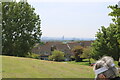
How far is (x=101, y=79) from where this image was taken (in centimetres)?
167

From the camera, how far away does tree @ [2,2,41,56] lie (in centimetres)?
3005

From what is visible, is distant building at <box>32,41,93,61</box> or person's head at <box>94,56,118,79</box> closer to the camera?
person's head at <box>94,56,118,79</box>

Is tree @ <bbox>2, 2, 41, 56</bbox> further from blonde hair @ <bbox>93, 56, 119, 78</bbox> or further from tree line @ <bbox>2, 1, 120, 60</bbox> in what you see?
blonde hair @ <bbox>93, 56, 119, 78</bbox>

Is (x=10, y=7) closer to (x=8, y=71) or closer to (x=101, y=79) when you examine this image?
(x=8, y=71)

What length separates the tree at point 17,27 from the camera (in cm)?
3005

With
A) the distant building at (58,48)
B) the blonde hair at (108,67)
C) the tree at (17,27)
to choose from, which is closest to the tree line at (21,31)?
the tree at (17,27)

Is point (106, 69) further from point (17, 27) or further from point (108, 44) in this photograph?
point (17, 27)

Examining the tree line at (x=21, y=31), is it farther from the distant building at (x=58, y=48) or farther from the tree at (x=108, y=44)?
the distant building at (x=58, y=48)

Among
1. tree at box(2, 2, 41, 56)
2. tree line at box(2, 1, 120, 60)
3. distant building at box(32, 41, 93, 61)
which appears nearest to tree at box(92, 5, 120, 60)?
tree line at box(2, 1, 120, 60)

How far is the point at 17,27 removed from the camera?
30.5 meters

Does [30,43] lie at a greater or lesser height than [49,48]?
greater

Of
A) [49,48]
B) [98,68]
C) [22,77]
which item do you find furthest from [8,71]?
[49,48]

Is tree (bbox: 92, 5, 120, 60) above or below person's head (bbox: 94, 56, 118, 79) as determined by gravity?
below

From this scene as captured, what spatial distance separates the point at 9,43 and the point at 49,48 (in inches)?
1578
